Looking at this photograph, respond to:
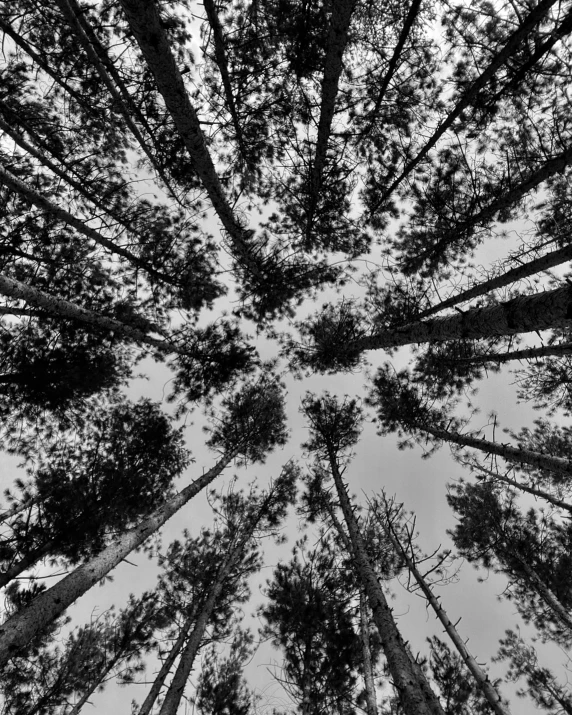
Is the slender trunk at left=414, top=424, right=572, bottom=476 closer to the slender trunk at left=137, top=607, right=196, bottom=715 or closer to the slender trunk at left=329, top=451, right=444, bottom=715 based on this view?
the slender trunk at left=329, top=451, right=444, bottom=715

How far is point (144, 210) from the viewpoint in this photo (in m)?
5.68

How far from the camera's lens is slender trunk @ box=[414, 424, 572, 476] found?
15.8 ft

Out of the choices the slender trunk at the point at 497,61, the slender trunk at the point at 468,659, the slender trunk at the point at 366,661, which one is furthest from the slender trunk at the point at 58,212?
the slender trunk at the point at 366,661

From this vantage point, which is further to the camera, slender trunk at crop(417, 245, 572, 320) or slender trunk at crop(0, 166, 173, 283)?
slender trunk at crop(0, 166, 173, 283)

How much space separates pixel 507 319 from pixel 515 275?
204 cm

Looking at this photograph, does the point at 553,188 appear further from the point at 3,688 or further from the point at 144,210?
the point at 3,688

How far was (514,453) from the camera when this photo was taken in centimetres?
567

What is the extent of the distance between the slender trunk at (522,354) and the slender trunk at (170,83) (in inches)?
246

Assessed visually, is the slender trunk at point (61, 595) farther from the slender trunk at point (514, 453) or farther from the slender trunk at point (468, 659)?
the slender trunk at point (514, 453)

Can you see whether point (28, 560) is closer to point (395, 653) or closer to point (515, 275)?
point (395, 653)

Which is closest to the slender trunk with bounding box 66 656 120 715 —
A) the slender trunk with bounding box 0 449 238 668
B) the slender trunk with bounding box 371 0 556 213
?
the slender trunk with bounding box 0 449 238 668

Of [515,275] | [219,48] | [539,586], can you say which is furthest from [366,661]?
[219,48]

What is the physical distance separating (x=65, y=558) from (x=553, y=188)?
40.3 feet

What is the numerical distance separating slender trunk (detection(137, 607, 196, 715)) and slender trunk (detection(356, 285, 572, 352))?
861 cm
